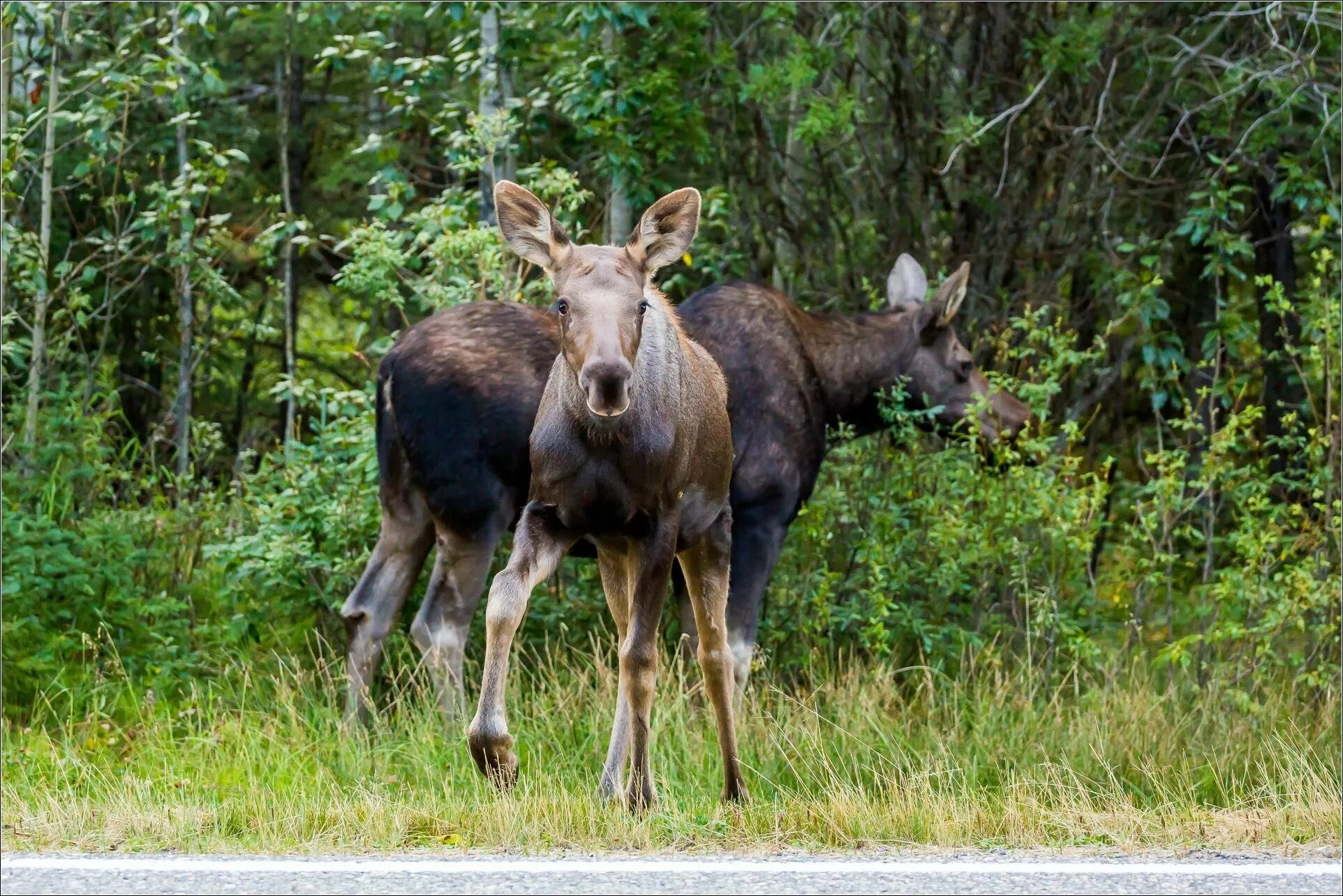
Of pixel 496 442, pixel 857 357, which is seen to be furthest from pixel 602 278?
pixel 857 357

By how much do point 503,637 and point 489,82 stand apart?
510 cm

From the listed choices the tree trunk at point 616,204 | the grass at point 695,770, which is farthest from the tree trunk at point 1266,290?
the tree trunk at point 616,204

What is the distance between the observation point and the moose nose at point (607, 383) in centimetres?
538

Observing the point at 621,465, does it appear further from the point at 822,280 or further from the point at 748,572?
the point at 822,280

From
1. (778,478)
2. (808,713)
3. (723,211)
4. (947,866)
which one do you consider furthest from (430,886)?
(723,211)

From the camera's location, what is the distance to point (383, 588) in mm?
8461

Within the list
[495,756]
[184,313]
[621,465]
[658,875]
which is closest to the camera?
[658,875]

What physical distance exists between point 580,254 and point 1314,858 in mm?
3248

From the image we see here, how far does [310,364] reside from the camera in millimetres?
15453

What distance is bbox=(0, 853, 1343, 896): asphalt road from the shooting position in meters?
4.87

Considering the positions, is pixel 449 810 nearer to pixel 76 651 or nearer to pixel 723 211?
pixel 76 651

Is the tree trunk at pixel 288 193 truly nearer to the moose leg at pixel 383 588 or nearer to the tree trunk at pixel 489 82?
the tree trunk at pixel 489 82

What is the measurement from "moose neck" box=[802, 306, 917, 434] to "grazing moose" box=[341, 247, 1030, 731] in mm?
29

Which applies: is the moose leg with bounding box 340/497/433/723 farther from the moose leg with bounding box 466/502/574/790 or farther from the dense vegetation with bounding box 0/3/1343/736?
the moose leg with bounding box 466/502/574/790
